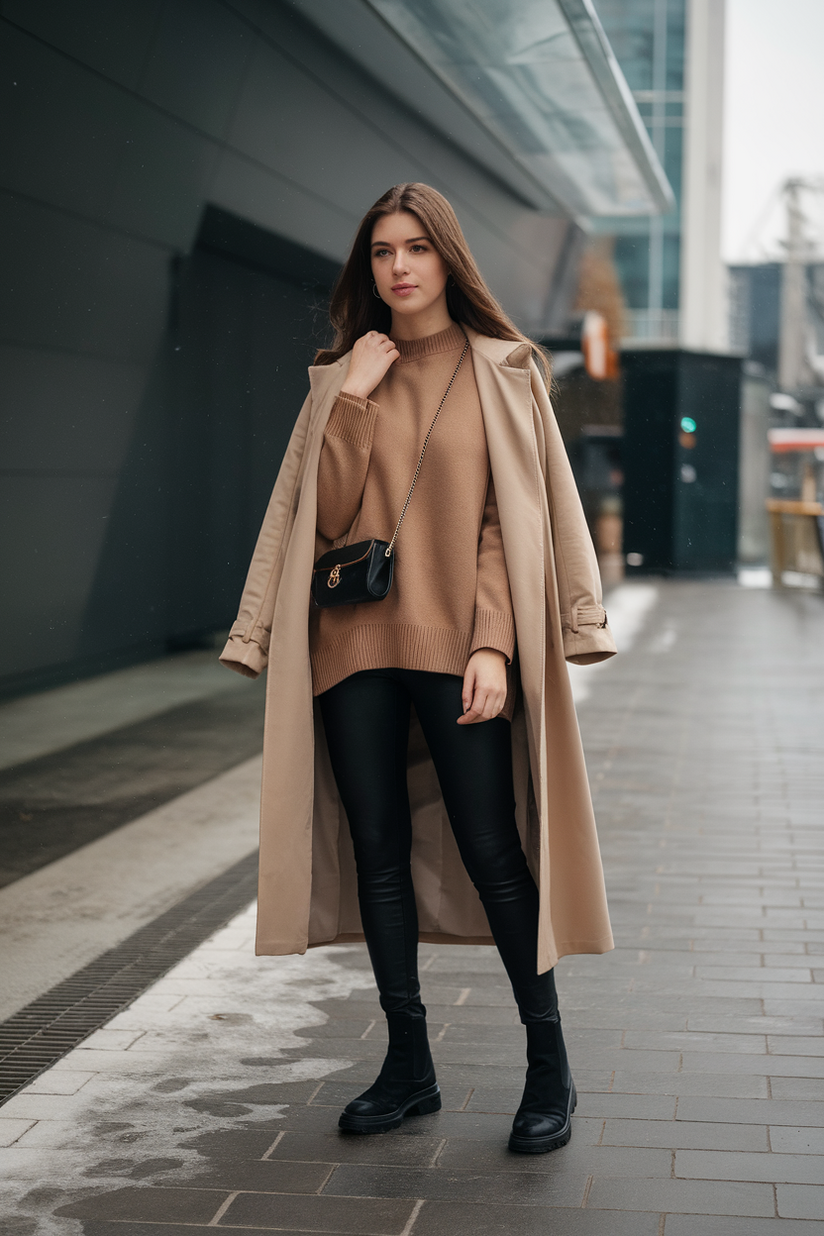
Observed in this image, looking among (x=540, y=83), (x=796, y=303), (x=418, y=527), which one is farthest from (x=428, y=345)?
(x=796, y=303)

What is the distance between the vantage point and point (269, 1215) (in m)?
2.57

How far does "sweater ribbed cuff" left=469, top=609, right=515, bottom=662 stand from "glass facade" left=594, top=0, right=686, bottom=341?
8020 mm

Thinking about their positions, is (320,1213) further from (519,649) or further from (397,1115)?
(519,649)

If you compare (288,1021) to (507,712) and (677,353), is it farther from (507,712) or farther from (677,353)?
(677,353)

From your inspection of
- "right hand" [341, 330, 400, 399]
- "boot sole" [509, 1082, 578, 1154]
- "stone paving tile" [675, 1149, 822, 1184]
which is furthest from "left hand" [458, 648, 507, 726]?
"stone paving tile" [675, 1149, 822, 1184]

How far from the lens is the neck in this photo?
2914mm

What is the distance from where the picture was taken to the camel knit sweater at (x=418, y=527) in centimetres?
279

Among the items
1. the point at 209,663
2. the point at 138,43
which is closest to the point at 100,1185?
the point at 209,663

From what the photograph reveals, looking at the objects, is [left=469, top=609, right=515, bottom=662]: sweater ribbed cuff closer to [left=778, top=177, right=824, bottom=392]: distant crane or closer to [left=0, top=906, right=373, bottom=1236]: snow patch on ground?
[left=0, top=906, right=373, bottom=1236]: snow patch on ground

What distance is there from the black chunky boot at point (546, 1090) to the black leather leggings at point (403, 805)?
0.12ft

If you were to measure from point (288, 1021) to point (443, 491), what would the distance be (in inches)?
63.1

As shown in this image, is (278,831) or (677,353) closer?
(278,831)

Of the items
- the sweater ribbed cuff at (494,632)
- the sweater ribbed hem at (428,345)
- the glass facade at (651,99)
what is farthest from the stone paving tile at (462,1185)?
the glass facade at (651,99)

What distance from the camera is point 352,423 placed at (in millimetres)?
2799
